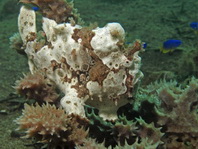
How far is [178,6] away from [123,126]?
1149cm

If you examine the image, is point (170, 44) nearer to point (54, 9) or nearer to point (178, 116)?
point (54, 9)

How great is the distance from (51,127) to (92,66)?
3.01ft

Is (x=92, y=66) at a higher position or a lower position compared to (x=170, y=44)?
higher

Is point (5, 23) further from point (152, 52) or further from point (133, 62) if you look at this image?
point (133, 62)

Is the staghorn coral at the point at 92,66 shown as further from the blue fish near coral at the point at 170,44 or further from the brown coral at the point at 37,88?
the blue fish near coral at the point at 170,44

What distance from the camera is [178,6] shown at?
12477 mm

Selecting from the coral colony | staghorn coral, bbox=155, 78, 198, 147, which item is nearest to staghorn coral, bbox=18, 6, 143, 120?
the coral colony

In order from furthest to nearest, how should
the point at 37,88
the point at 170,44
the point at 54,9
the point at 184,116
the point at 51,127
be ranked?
1. the point at 170,44
2. the point at 54,9
3. the point at 37,88
4. the point at 184,116
5. the point at 51,127

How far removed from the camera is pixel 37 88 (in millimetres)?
3145

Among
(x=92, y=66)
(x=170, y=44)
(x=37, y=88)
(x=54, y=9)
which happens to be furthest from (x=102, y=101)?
(x=170, y=44)

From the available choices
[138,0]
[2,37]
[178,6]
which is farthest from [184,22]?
[2,37]

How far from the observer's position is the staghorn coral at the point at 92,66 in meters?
2.73

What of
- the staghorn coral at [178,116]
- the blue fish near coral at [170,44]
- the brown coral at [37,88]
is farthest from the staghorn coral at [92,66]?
the blue fish near coral at [170,44]

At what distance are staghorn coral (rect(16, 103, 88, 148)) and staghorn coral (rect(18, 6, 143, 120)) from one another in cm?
25
